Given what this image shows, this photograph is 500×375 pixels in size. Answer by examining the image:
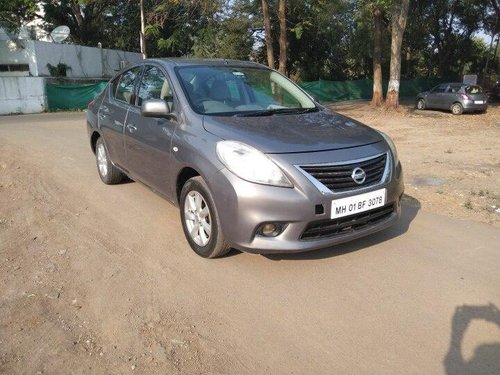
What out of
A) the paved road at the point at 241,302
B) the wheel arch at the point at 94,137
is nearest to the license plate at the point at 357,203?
the paved road at the point at 241,302

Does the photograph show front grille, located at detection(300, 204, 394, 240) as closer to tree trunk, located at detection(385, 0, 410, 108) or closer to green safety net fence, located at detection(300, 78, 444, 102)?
tree trunk, located at detection(385, 0, 410, 108)

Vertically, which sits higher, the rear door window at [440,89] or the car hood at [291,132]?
the car hood at [291,132]

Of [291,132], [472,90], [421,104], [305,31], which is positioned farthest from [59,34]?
[291,132]

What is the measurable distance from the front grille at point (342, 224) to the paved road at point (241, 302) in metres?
0.36

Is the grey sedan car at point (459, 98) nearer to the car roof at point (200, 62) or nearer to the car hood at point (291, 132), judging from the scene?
the car roof at point (200, 62)

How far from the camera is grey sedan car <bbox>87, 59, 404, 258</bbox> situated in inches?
132

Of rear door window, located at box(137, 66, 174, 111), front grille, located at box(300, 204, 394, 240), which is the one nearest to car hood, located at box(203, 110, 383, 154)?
front grille, located at box(300, 204, 394, 240)

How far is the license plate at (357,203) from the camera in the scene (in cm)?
342

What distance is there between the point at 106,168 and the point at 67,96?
62.0 feet

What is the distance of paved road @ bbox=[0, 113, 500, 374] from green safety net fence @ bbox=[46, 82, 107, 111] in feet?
65.0

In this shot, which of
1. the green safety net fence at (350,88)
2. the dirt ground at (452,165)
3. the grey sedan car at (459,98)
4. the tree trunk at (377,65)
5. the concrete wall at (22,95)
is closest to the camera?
the dirt ground at (452,165)

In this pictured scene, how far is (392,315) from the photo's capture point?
3113 millimetres

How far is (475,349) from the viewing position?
2.75 meters

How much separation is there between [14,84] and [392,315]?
23.2 m
